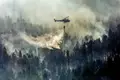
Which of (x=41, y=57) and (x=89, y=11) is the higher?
(x=89, y=11)

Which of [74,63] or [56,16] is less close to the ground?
[56,16]

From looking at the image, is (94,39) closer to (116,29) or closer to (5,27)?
(116,29)

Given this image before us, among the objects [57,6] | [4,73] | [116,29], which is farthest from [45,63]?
[116,29]

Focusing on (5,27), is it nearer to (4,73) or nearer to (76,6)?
(4,73)

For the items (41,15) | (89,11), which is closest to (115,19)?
(89,11)

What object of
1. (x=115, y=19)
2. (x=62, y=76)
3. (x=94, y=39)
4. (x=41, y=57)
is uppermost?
(x=115, y=19)

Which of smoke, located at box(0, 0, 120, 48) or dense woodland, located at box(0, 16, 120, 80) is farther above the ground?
smoke, located at box(0, 0, 120, 48)
